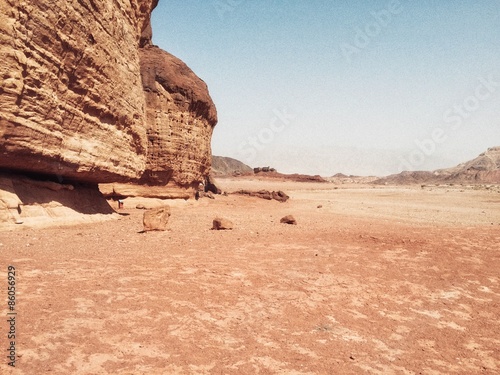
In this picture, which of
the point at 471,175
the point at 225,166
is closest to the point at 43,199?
the point at 225,166

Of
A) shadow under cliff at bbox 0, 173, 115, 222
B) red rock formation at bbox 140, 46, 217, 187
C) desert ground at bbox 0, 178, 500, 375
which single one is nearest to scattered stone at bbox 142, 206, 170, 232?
desert ground at bbox 0, 178, 500, 375

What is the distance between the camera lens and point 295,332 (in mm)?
4012

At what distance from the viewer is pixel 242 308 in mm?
4586

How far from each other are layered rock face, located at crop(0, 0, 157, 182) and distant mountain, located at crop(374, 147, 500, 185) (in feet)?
328

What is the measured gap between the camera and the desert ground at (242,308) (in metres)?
3.29

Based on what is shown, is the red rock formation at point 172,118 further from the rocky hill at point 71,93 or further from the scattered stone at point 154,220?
the scattered stone at point 154,220

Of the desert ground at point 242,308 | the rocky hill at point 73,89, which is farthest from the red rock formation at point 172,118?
the desert ground at point 242,308

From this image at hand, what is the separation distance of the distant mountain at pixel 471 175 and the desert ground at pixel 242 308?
100622 millimetres

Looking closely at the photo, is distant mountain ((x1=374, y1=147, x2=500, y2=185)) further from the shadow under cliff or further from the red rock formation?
the shadow under cliff

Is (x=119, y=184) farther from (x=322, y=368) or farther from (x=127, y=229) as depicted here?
(x=322, y=368)

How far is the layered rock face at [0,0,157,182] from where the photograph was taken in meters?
7.38

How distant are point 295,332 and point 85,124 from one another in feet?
30.1

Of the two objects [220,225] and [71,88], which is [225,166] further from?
[71,88]

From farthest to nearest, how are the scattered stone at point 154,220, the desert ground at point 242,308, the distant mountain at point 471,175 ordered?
1. the distant mountain at point 471,175
2. the scattered stone at point 154,220
3. the desert ground at point 242,308
